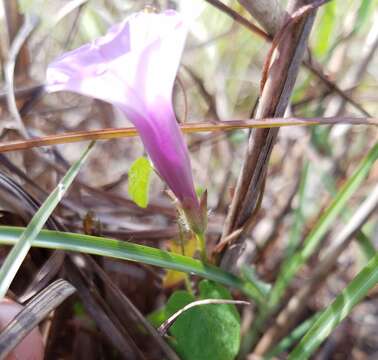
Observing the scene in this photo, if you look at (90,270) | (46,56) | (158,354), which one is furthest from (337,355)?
(46,56)

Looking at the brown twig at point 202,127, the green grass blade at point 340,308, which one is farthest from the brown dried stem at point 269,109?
the green grass blade at point 340,308

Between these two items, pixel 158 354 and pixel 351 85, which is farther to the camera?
pixel 351 85

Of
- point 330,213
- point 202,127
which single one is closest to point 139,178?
point 202,127

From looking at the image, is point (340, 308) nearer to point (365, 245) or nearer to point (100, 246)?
point (365, 245)

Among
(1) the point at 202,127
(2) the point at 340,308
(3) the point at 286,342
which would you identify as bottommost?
(3) the point at 286,342

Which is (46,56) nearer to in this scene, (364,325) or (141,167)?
(141,167)

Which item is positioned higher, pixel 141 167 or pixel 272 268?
pixel 141 167

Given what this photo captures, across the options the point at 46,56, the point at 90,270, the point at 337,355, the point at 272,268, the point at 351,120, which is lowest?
the point at 337,355
